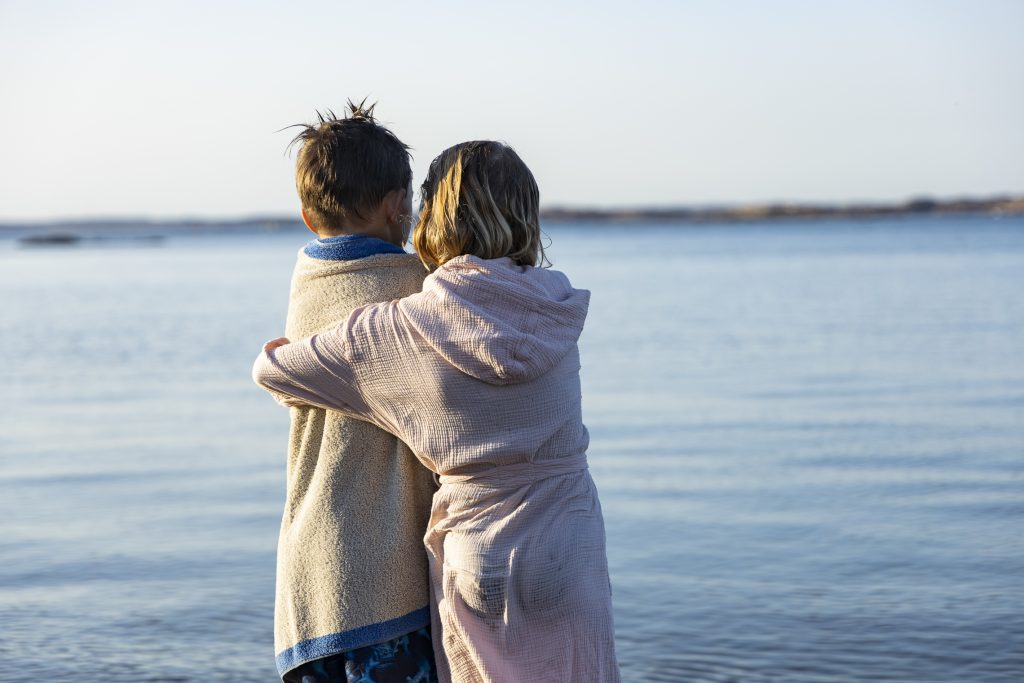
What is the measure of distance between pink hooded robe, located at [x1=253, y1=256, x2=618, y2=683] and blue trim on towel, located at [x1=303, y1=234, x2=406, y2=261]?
5.2 inches

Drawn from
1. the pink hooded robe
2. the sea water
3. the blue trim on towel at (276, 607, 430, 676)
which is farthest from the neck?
the sea water

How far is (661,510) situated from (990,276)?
25.6m

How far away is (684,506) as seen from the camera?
707cm

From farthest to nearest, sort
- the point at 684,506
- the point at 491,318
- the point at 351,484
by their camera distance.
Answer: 1. the point at 684,506
2. the point at 351,484
3. the point at 491,318

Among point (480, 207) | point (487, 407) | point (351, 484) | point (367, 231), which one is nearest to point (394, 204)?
point (367, 231)

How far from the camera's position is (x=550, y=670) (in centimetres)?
228

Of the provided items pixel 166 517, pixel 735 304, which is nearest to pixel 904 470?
pixel 166 517

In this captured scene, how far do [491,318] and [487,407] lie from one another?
172 millimetres

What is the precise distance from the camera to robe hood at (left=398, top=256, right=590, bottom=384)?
2.16m

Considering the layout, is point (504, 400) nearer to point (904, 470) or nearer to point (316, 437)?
point (316, 437)

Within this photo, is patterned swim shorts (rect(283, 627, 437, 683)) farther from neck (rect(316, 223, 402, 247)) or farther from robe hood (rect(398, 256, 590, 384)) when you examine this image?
neck (rect(316, 223, 402, 247))

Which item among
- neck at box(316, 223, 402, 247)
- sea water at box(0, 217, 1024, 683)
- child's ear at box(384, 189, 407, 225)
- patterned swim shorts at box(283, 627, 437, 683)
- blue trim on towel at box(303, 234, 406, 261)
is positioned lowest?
sea water at box(0, 217, 1024, 683)

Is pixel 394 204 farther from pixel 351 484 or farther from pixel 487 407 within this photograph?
pixel 351 484

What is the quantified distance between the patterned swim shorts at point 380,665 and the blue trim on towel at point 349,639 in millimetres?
17
